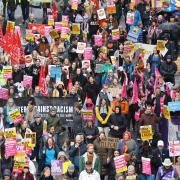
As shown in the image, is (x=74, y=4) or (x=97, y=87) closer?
(x=97, y=87)

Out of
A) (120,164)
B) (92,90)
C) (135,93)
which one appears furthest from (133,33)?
Result: (120,164)

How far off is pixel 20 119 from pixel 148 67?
18.1ft

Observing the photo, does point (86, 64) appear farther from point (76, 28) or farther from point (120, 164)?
point (120, 164)

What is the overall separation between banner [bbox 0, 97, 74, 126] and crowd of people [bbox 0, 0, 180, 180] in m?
0.15

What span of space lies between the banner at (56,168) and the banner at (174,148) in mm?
2596

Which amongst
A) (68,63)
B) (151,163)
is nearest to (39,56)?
(68,63)

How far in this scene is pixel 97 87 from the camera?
1553 inches

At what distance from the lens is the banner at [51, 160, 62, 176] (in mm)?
34844

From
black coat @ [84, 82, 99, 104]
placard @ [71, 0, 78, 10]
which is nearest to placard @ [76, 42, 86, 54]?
black coat @ [84, 82, 99, 104]

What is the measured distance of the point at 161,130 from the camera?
37.0 metres

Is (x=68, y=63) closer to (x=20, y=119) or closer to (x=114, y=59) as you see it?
(x=114, y=59)

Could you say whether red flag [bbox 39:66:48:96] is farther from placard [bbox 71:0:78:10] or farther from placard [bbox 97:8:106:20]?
placard [bbox 71:0:78:10]

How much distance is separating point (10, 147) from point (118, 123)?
2954 millimetres

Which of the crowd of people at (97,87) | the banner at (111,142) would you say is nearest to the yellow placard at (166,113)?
the crowd of people at (97,87)
